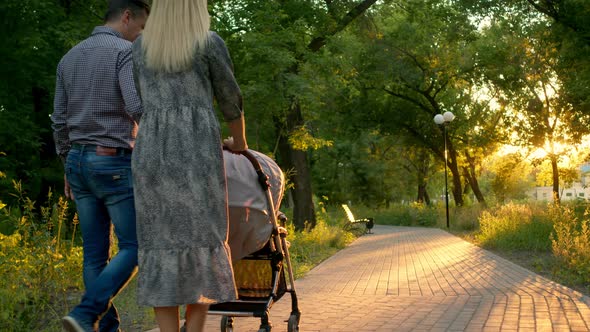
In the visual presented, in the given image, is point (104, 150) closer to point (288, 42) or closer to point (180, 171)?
point (180, 171)

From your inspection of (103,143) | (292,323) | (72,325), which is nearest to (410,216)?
(292,323)

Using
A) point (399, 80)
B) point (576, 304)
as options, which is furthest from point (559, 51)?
point (399, 80)

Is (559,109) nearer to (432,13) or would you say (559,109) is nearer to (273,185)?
(432,13)

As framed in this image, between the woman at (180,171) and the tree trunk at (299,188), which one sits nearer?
the woman at (180,171)

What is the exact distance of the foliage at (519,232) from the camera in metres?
15.2

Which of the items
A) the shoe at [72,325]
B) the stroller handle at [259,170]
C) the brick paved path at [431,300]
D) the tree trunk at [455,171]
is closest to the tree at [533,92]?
the tree trunk at [455,171]

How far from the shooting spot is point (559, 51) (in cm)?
2067

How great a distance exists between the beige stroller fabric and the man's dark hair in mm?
998

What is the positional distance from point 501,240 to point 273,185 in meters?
12.5

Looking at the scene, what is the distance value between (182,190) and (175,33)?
75cm

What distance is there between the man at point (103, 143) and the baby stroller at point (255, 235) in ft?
2.42

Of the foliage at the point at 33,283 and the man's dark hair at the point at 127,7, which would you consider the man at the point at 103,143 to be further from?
the foliage at the point at 33,283

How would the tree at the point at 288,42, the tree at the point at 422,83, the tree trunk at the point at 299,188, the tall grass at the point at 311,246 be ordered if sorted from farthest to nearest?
1. the tree at the point at 422,83
2. the tree trunk at the point at 299,188
3. the tree at the point at 288,42
4. the tall grass at the point at 311,246

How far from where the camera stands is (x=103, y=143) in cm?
388
